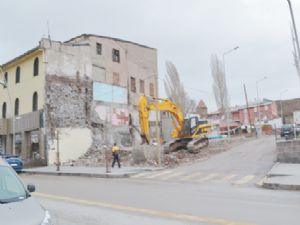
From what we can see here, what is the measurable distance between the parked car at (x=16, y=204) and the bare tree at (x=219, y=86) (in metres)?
50.6

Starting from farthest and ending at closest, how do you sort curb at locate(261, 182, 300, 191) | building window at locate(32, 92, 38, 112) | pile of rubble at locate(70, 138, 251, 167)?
building window at locate(32, 92, 38, 112) < pile of rubble at locate(70, 138, 251, 167) < curb at locate(261, 182, 300, 191)

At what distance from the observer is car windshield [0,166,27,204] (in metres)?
5.00

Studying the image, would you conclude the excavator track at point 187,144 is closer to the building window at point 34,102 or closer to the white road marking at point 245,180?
the white road marking at point 245,180

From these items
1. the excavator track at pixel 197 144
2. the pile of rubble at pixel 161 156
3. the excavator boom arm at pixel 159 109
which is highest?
the excavator boom arm at pixel 159 109

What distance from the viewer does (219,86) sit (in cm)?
5544

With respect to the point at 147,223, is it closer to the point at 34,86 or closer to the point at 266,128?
the point at 34,86

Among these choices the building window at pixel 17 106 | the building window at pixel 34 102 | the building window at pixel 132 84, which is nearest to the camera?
the building window at pixel 34 102

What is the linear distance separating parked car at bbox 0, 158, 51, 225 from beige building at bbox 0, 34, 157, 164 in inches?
1036

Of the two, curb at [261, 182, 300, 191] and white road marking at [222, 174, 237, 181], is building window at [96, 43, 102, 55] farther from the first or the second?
curb at [261, 182, 300, 191]

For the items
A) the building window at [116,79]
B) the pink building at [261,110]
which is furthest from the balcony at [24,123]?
the pink building at [261,110]

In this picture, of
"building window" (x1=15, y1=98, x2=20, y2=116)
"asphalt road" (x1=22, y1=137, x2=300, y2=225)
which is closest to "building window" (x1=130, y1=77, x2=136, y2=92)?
"building window" (x1=15, y1=98, x2=20, y2=116)

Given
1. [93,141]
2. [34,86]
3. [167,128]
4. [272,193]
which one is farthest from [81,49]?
[272,193]

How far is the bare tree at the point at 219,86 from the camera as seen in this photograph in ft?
179

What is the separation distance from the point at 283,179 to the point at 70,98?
23.7m
